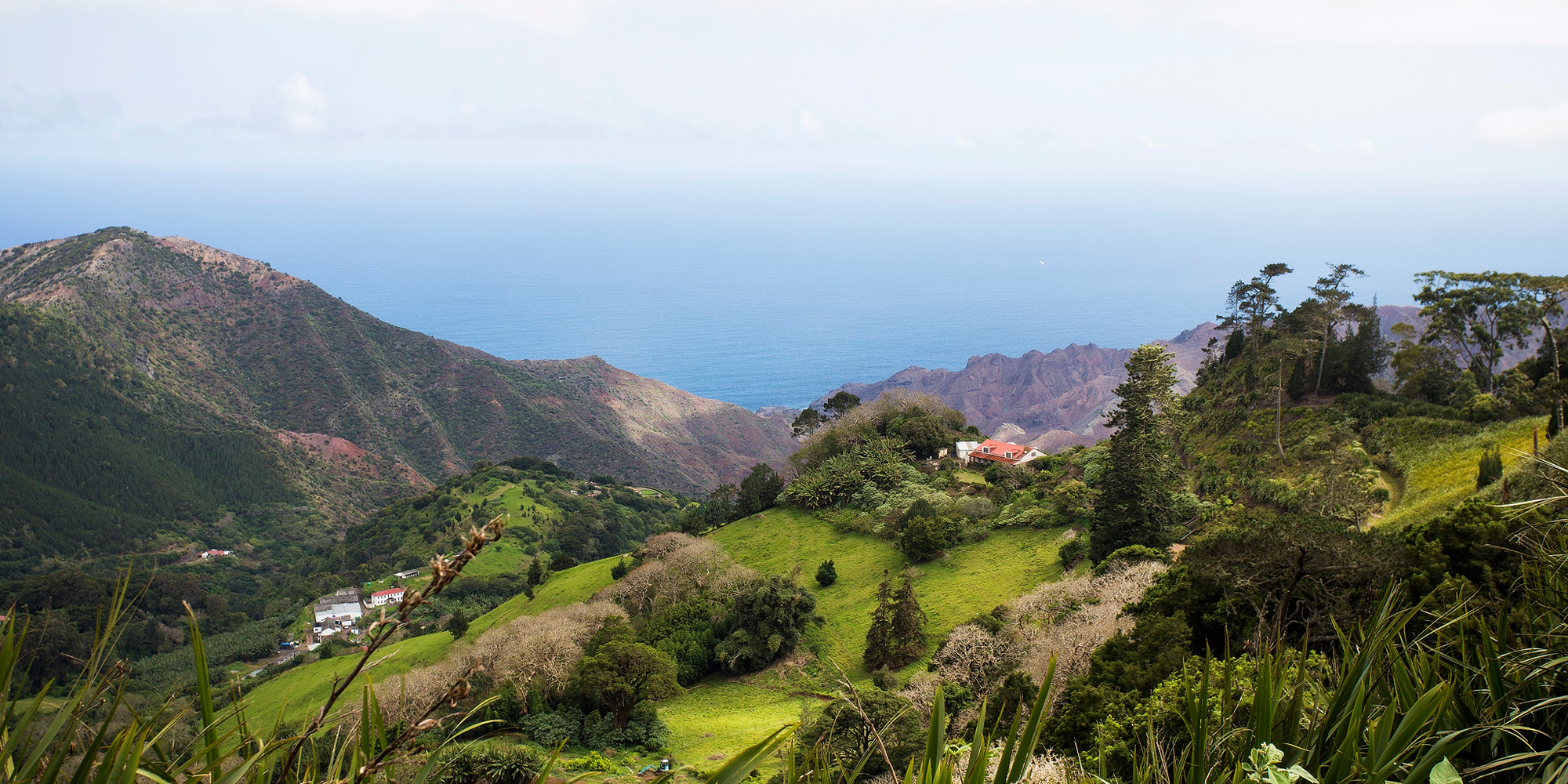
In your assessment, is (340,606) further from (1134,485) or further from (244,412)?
(1134,485)

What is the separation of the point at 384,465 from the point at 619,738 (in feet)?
191

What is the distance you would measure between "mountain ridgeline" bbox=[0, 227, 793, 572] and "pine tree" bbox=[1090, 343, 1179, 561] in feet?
171

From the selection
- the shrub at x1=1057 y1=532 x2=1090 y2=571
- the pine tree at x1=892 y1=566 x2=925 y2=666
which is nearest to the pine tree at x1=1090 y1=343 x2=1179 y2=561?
the shrub at x1=1057 y1=532 x2=1090 y2=571

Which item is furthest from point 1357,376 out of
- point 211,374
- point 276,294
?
A: point 276,294

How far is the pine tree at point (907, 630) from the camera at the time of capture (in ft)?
60.5

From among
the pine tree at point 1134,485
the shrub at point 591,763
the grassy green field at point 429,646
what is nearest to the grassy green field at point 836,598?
the shrub at point 591,763

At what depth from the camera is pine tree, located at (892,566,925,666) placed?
60.5ft

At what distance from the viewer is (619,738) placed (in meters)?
15.7

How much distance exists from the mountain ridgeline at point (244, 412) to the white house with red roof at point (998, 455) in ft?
148

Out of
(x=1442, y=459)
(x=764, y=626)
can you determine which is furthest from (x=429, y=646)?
(x=1442, y=459)

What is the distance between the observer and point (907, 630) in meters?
18.6

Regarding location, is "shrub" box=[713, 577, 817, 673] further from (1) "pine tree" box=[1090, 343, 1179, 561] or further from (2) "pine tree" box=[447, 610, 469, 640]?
(2) "pine tree" box=[447, 610, 469, 640]

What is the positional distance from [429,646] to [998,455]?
22.0 metres

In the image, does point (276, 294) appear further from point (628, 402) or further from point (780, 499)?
point (780, 499)
